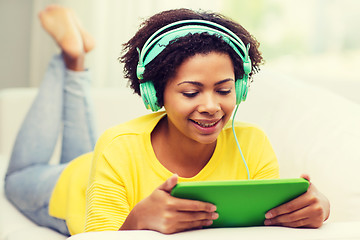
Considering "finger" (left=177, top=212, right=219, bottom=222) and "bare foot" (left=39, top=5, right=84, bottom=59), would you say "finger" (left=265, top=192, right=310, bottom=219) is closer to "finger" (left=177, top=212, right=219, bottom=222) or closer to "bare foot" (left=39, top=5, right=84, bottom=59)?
"finger" (left=177, top=212, right=219, bottom=222)

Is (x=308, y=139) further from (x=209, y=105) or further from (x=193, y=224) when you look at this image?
(x=193, y=224)

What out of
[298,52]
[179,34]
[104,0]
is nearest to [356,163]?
[179,34]

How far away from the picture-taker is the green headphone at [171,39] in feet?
3.48

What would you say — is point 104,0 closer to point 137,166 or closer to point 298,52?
point 298,52

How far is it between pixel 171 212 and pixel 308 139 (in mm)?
722

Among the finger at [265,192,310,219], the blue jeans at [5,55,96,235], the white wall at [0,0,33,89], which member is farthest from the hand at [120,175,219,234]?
the white wall at [0,0,33,89]

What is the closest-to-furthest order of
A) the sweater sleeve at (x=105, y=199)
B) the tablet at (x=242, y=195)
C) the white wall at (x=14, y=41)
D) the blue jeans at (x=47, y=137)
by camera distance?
the tablet at (x=242, y=195) → the sweater sleeve at (x=105, y=199) → the blue jeans at (x=47, y=137) → the white wall at (x=14, y=41)

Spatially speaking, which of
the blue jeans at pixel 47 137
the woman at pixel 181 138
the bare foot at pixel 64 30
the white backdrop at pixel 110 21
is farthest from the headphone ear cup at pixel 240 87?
the white backdrop at pixel 110 21

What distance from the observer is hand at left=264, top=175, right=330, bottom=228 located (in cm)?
94

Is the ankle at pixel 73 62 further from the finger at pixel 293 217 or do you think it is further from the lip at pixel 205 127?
the finger at pixel 293 217

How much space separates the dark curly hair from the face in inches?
0.5

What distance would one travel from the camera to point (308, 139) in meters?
1.50

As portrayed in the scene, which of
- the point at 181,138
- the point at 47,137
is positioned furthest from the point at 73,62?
the point at 181,138

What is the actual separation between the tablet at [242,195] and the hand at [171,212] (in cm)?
1
